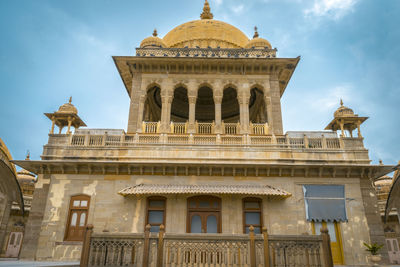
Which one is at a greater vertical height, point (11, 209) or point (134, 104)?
point (134, 104)

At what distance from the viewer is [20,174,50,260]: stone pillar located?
14.8 m

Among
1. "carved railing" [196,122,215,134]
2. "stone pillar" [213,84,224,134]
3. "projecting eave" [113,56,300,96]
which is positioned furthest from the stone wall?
"projecting eave" [113,56,300,96]

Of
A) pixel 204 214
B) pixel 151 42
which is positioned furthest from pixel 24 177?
pixel 204 214

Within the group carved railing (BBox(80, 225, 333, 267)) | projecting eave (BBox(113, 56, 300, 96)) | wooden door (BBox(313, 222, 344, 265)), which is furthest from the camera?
projecting eave (BBox(113, 56, 300, 96))

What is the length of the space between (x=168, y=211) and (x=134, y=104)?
7.46 m

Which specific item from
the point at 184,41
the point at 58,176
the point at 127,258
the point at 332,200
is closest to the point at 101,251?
the point at 127,258

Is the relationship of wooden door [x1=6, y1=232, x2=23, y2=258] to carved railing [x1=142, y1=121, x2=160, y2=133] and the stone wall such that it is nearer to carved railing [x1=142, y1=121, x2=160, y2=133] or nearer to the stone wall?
the stone wall

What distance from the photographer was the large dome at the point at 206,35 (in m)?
25.0

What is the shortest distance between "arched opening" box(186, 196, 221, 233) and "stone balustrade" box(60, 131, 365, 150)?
3.17 metres

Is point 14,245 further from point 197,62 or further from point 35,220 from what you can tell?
point 197,62

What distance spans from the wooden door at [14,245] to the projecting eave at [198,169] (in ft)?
42.1

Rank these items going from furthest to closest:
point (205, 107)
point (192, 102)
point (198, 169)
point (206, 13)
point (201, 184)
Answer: point (206, 13) < point (205, 107) < point (192, 102) < point (198, 169) < point (201, 184)

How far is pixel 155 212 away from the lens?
51.5ft

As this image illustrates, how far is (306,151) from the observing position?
16.7 metres
